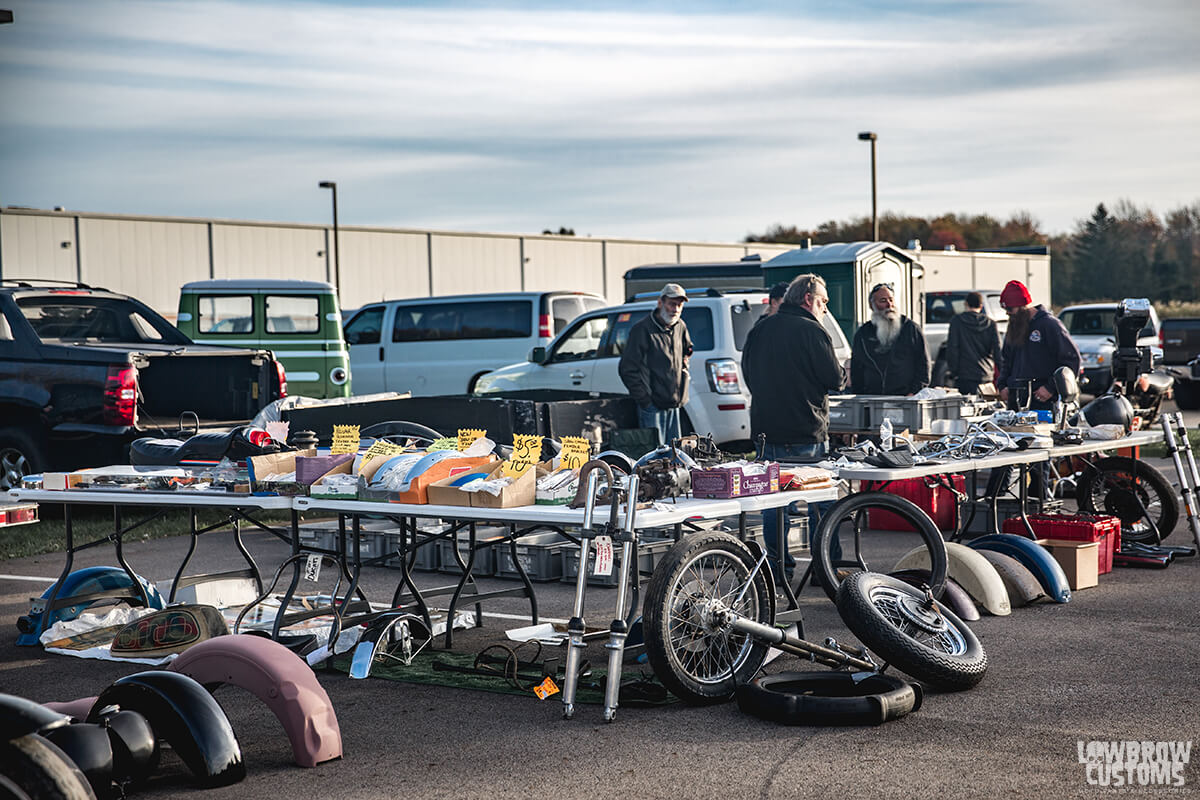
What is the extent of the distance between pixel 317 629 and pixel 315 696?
6.84 feet

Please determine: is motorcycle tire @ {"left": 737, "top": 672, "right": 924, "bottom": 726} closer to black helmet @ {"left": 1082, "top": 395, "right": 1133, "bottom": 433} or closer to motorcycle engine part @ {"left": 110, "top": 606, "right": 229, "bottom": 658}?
motorcycle engine part @ {"left": 110, "top": 606, "right": 229, "bottom": 658}

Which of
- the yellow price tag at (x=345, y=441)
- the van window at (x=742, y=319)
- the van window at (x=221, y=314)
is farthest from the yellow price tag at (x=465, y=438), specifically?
the van window at (x=221, y=314)

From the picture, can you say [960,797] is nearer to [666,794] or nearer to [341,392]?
[666,794]

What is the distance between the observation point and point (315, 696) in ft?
17.3

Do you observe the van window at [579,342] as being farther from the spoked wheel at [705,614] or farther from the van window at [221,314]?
the spoked wheel at [705,614]

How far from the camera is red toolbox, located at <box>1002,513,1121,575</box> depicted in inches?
340

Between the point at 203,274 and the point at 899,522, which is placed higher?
the point at 203,274

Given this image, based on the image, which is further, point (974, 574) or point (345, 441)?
point (974, 574)

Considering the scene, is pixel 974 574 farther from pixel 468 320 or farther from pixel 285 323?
pixel 285 323

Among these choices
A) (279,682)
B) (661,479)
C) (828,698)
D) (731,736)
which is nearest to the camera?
(279,682)

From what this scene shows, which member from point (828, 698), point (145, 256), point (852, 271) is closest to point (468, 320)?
point (852, 271)

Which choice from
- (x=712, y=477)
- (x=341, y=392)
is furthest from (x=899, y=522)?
(x=341, y=392)

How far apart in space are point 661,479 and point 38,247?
30.3 meters

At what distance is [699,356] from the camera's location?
1384cm
